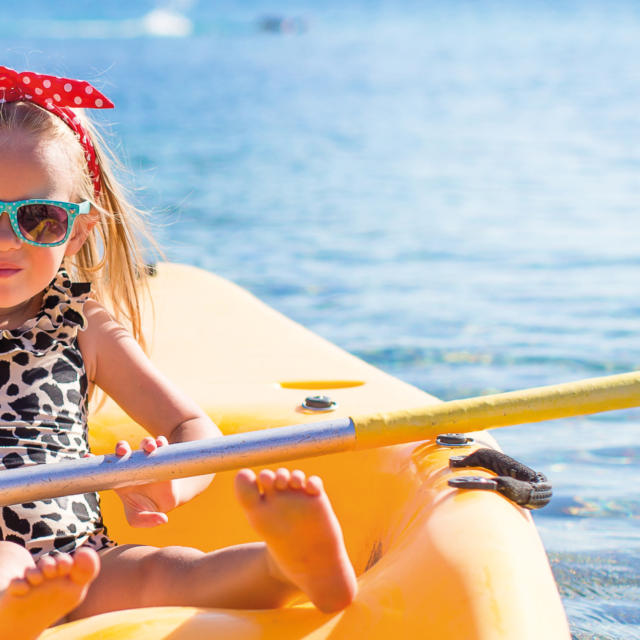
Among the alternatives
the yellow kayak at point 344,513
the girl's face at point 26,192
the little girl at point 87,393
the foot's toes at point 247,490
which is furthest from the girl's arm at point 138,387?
the foot's toes at point 247,490

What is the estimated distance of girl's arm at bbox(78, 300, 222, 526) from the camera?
5.36ft

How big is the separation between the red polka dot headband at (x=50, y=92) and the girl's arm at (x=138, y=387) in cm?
28

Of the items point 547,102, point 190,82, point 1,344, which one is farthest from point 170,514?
point 190,82

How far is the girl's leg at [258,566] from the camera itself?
1252 millimetres

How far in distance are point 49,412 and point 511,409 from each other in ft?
2.01

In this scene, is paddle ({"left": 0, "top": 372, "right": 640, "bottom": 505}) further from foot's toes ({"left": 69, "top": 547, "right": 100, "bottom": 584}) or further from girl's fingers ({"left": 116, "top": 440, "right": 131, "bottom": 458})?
foot's toes ({"left": 69, "top": 547, "right": 100, "bottom": 584})

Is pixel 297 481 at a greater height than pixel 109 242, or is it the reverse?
pixel 109 242

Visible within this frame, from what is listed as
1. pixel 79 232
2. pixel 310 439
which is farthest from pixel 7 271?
pixel 310 439

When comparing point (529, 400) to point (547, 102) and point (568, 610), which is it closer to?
point (568, 610)

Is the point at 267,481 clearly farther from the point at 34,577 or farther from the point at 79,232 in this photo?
the point at 79,232

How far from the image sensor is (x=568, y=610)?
2.04 metres

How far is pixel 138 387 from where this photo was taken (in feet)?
5.44

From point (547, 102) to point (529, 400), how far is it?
42.1ft

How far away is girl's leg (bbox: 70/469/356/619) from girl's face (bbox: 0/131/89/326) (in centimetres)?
37
